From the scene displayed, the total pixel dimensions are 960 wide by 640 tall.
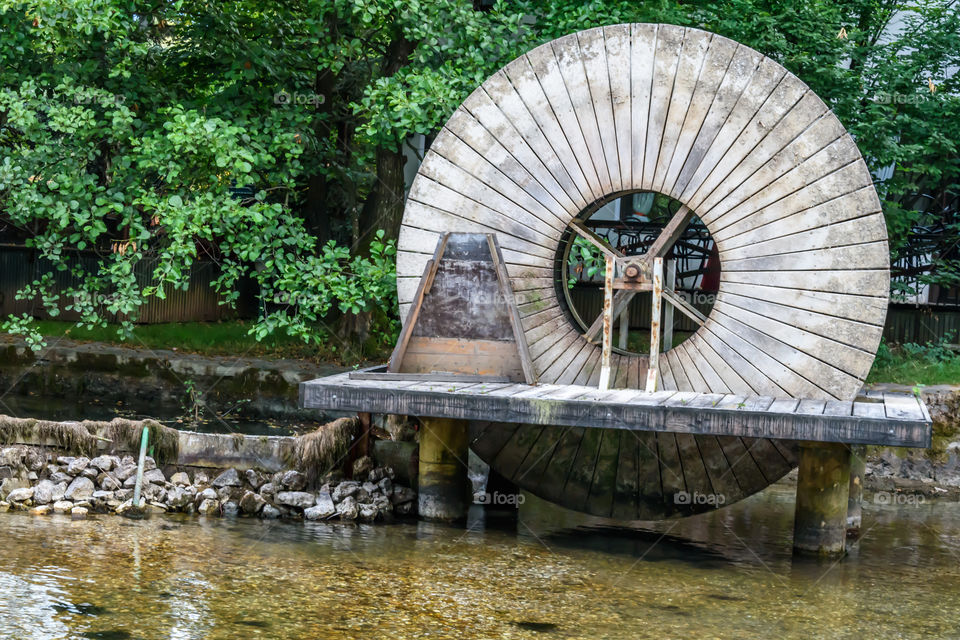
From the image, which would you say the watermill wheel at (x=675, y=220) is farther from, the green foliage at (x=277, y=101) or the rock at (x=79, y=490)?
the rock at (x=79, y=490)

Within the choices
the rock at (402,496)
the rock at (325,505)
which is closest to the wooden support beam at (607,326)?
→ the rock at (402,496)

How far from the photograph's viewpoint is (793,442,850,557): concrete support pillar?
6.73m

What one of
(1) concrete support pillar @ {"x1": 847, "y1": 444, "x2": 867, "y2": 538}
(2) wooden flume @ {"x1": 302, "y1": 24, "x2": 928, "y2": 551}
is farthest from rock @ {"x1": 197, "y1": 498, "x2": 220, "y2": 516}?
(1) concrete support pillar @ {"x1": 847, "y1": 444, "x2": 867, "y2": 538}

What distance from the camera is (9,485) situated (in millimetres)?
7504

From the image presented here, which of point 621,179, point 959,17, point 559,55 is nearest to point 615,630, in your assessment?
point 621,179

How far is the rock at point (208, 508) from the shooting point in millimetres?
7398

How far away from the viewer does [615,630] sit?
5234 millimetres

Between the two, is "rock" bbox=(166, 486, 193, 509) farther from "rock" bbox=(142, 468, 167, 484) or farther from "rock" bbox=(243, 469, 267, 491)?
"rock" bbox=(243, 469, 267, 491)

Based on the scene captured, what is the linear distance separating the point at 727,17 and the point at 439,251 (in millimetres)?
4030

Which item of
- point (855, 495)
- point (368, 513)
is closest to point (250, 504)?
point (368, 513)

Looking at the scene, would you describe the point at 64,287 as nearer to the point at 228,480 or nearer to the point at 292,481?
the point at 228,480

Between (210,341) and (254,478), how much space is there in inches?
168

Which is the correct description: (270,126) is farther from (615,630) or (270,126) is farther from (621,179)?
(615,630)

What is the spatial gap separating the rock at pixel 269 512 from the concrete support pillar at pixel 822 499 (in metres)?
3.27
